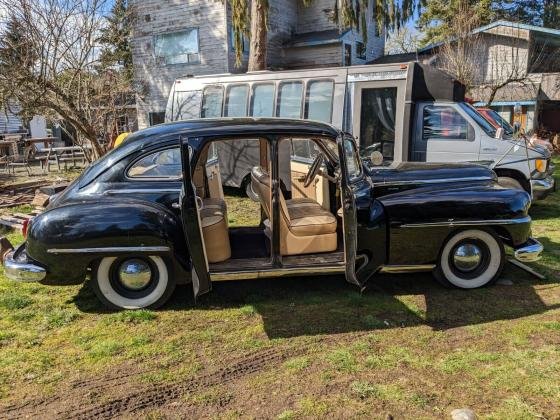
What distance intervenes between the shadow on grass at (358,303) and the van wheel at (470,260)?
0.37 feet

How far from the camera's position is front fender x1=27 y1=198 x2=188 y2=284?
168 inches

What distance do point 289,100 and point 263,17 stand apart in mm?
4806

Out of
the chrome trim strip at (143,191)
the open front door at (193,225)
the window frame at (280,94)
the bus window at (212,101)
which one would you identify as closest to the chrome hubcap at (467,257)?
the open front door at (193,225)

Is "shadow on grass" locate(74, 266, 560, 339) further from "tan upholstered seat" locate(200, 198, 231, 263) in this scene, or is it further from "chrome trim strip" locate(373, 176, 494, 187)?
"chrome trim strip" locate(373, 176, 494, 187)

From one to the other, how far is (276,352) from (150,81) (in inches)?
718

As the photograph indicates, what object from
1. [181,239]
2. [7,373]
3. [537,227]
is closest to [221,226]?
[181,239]

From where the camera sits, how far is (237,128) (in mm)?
4352

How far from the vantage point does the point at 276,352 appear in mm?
3881

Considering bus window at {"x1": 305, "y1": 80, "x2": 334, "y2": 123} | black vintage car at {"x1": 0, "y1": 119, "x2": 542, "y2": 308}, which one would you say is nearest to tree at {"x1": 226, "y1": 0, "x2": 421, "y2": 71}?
bus window at {"x1": 305, "y1": 80, "x2": 334, "y2": 123}

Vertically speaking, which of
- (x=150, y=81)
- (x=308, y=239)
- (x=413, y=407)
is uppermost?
(x=150, y=81)

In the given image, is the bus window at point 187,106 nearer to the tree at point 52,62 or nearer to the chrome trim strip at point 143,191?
the tree at point 52,62

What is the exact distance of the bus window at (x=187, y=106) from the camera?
1098cm

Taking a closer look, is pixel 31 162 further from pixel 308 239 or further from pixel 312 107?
pixel 308 239

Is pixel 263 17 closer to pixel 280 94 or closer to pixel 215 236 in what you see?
pixel 280 94
